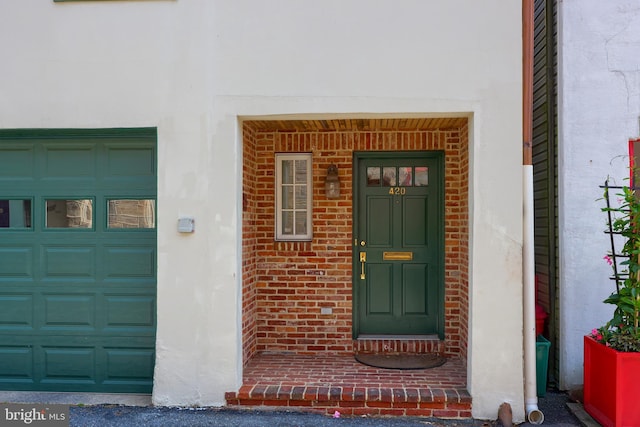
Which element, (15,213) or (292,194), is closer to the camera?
(15,213)

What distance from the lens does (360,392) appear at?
446cm

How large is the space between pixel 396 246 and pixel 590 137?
236 cm

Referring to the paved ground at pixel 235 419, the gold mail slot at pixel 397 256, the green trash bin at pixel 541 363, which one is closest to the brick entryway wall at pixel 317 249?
the gold mail slot at pixel 397 256

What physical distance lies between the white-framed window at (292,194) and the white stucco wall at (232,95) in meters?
1.23

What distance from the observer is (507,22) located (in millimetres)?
4414

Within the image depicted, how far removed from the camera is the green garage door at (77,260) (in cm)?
488

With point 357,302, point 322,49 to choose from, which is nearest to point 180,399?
point 357,302

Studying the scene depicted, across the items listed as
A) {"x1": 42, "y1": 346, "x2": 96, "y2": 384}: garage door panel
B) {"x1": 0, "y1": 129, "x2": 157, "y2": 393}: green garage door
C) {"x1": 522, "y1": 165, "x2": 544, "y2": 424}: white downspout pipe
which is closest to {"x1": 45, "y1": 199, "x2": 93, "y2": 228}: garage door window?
{"x1": 0, "y1": 129, "x2": 157, "y2": 393}: green garage door

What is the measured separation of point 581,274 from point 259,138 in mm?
3822

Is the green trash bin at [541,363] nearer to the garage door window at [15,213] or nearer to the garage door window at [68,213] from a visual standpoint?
the garage door window at [68,213]

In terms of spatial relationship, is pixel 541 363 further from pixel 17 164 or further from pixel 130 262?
pixel 17 164

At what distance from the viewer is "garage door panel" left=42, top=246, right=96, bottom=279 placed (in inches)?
194

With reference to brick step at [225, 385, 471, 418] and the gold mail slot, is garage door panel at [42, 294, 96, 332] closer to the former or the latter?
brick step at [225, 385, 471, 418]

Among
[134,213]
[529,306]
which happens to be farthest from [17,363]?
[529,306]
